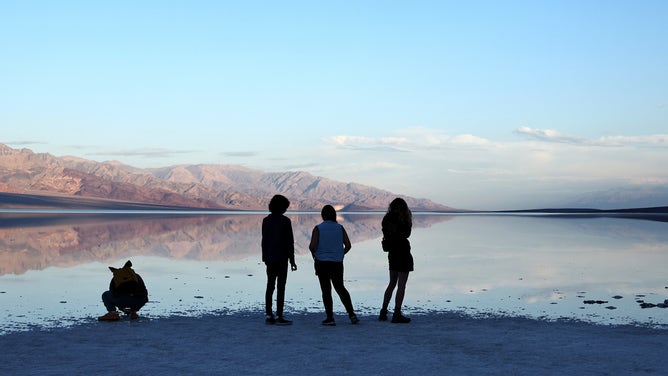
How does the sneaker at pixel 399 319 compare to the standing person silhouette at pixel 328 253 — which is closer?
the sneaker at pixel 399 319

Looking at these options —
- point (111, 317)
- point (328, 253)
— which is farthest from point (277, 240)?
point (111, 317)

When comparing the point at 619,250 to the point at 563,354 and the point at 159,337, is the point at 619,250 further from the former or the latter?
the point at 159,337

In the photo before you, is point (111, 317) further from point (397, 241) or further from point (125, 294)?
point (397, 241)

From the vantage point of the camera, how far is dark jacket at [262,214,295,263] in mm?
12422

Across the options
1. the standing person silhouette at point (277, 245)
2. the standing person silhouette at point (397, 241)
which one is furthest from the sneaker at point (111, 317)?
the standing person silhouette at point (397, 241)

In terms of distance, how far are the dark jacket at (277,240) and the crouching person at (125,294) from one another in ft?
8.05

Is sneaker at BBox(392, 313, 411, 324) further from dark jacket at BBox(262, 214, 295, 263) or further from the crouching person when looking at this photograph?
the crouching person

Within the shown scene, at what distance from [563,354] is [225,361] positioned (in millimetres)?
4684

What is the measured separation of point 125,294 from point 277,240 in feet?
9.64

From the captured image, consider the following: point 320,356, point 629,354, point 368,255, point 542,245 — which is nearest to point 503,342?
point 629,354

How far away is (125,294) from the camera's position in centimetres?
1248

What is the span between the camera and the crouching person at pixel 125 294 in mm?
12445

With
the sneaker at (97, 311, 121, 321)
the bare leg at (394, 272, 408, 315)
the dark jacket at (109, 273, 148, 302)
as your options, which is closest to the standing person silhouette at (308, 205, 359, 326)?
the bare leg at (394, 272, 408, 315)

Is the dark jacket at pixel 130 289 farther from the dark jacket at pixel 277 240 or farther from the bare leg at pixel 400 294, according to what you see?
the bare leg at pixel 400 294
